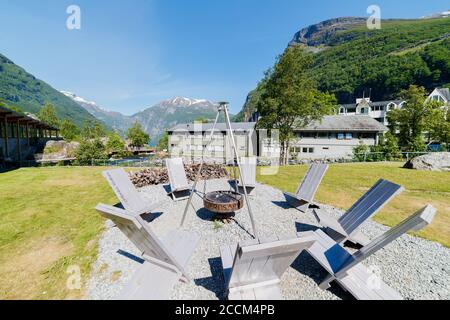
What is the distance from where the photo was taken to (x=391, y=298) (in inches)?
117

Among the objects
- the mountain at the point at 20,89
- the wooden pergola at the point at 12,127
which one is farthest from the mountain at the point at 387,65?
the mountain at the point at 20,89

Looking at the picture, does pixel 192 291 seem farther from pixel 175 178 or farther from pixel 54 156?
pixel 54 156

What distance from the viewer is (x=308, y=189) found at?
7328 mm

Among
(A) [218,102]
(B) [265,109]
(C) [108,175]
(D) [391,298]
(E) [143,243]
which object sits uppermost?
(B) [265,109]

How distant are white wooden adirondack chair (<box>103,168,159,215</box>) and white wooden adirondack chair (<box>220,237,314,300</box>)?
12.1 feet

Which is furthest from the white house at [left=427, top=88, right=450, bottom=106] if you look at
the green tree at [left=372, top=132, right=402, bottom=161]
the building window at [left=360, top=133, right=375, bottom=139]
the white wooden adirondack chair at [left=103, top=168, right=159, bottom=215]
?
the white wooden adirondack chair at [left=103, top=168, right=159, bottom=215]

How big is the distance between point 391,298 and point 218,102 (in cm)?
577

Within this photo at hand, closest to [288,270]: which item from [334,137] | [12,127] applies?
[12,127]

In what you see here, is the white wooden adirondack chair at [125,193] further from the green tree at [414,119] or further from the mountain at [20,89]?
the mountain at [20,89]

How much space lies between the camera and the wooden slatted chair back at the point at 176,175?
8424 mm

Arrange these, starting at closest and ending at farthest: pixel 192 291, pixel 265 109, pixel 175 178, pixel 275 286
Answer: pixel 275 286 < pixel 192 291 < pixel 175 178 < pixel 265 109

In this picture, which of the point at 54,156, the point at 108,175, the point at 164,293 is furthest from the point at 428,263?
the point at 54,156

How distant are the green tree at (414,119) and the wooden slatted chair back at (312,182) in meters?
26.2
